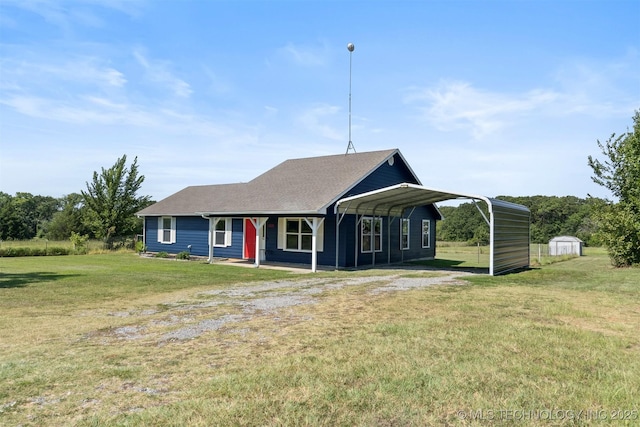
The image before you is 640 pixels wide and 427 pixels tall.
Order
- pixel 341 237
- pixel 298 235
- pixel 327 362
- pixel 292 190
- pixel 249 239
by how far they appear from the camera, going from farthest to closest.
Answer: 1. pixel 249 239
2. pixel 292 190
3. pixel 298 235
4. pixel 341 237
5. pixel 327 362

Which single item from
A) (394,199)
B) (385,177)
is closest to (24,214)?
(385,177)

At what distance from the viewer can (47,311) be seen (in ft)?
27.3

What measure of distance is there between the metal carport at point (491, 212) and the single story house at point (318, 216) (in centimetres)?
6

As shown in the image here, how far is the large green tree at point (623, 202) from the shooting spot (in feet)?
63.1

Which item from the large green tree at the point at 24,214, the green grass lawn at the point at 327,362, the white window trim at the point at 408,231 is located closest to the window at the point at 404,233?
the white window trim at the point at 408,231

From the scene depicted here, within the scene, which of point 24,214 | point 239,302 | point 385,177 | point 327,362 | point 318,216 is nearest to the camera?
point 327,362

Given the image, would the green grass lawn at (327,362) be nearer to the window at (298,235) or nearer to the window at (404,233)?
the window at (298,235)

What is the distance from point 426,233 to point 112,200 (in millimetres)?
21658

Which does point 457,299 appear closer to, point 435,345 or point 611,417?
point 435,345

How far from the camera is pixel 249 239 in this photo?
21219 mm

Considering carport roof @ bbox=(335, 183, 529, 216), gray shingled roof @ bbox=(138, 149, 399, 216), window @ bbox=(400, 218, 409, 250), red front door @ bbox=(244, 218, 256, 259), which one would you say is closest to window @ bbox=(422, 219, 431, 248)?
window @ bbox=(400, 218, 409, 250)

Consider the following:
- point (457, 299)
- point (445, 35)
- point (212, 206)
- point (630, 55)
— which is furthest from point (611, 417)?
point (212, 206)

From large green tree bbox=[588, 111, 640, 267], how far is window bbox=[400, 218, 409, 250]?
349 inches

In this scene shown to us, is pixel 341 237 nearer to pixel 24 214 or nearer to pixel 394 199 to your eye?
pixel 394 199
